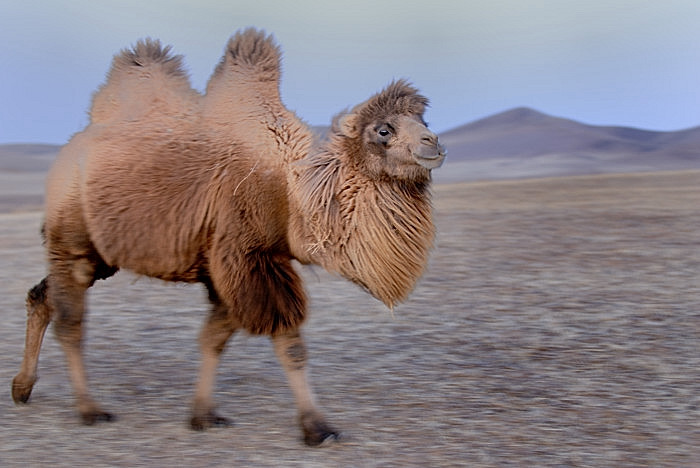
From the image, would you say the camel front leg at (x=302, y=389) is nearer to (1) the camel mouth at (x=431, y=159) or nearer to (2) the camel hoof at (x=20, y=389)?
(1) the camel mouth at (x=431, y=159)

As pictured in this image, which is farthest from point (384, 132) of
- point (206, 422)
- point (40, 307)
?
point (40, 307)

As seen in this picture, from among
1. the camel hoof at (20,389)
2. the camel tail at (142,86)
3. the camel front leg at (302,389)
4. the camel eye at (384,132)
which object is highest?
the camel tail at (142,86)

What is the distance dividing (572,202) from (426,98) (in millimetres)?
12192

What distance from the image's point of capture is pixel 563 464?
494cm

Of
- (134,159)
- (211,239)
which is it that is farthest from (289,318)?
(134,159)

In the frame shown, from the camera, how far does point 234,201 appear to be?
5.20 metres

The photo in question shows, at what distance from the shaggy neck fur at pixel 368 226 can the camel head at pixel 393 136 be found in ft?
0.25

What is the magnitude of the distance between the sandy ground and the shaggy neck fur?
3.56 feet

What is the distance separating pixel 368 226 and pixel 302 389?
112cm

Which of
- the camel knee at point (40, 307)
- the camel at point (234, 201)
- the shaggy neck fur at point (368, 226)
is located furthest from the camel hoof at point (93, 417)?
the shaggy neck fur at point (368, 226)

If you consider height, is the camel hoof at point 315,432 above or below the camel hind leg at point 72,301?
below

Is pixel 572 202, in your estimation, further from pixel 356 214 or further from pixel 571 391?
pixel 356 214

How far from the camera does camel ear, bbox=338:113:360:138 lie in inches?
201

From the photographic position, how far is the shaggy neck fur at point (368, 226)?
4.95 m
